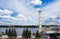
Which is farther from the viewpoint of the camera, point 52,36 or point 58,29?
point 58,29

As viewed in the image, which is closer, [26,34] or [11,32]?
[26,34]

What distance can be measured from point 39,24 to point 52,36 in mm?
1333

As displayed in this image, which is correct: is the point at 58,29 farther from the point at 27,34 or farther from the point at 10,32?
the point at 10,32

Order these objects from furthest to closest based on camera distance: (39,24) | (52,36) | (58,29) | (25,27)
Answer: (39,24) → (25,27) → (58,29) → (52,36)

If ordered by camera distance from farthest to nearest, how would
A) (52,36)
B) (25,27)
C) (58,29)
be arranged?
(25,27), (58,29), (52,36)

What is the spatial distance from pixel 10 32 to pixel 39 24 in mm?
1239

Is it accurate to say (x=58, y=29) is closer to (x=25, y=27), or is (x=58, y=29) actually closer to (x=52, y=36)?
(x=52, y=36)

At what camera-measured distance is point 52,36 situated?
439cm

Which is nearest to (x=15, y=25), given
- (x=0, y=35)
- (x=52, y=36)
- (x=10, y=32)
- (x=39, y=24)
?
(x=10, y=32)

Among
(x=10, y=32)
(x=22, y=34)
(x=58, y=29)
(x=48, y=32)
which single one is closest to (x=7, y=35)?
(x=10, y=32)

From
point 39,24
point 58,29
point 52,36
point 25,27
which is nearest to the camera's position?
point 52,36

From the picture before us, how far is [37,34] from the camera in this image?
4.97 metres

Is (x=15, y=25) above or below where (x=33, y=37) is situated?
above

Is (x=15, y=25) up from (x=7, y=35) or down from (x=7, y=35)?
up
